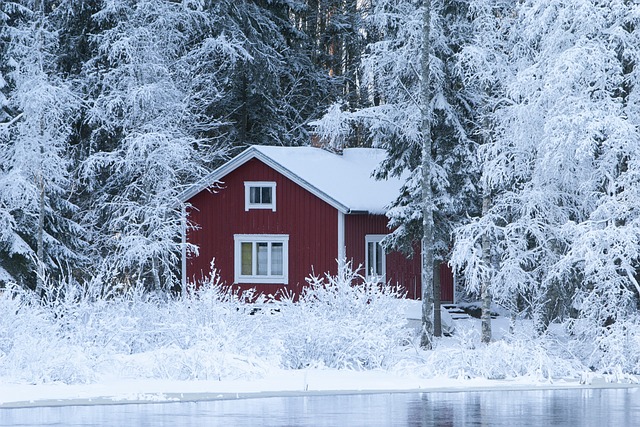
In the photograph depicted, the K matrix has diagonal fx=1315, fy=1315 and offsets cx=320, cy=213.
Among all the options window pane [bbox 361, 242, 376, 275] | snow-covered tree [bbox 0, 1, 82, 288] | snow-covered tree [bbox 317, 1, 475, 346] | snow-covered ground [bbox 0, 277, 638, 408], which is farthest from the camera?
window pane [bbox 361, 242, 376, 275]

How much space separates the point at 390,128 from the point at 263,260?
29.8 feet

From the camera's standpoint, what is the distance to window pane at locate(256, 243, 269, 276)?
43406 millimetres

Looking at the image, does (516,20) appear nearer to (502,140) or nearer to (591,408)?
(502,140)

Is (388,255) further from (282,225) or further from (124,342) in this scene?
(124,342)

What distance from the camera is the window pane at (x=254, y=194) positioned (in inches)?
1727

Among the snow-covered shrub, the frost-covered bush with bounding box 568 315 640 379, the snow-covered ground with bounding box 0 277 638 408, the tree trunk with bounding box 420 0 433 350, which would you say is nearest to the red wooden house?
the tree trunk with bounding box 420 0 433 350

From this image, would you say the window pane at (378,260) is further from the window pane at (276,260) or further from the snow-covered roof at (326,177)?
the window pane at (276,260)

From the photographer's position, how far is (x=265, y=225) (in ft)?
143

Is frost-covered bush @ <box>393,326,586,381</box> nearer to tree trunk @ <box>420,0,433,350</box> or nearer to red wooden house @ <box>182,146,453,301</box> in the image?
tree trunk @ <box>420,0,433,350</box>

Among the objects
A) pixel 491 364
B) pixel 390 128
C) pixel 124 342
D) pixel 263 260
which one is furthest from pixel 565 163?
pixel 263 260

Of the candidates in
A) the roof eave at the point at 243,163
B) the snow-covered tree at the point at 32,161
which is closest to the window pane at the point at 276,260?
the roof eave at the point at 243,163

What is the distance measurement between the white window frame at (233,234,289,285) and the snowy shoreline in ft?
61.0

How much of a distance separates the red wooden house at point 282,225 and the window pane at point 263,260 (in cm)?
3

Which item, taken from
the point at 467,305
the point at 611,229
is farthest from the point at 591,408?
the point at 467,305
